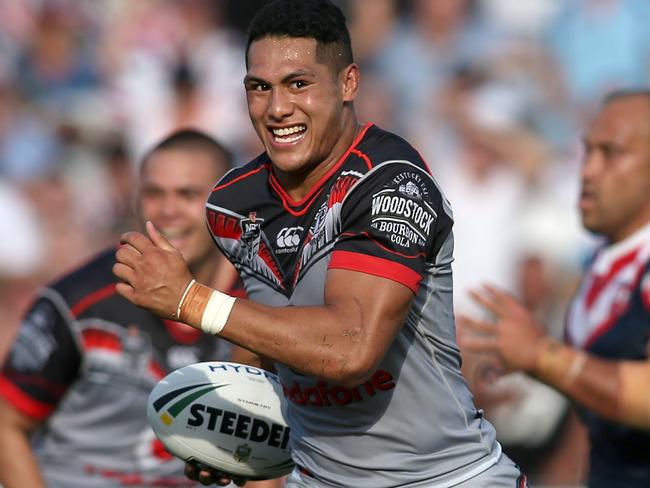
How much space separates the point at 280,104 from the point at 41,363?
1.93m

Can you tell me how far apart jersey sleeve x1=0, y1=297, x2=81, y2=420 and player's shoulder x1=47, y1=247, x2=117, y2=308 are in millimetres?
70

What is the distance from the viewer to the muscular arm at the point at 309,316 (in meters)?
3.16

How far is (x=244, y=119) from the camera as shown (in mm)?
9672

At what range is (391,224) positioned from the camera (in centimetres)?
329

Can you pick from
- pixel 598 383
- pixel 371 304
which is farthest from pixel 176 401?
pixel 598 383

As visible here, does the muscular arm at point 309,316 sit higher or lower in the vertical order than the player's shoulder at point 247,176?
lower

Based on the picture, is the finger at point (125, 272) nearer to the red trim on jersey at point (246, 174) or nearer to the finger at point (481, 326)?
the red trim on jersey at point (246, 174)

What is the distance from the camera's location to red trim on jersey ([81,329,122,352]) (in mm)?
4910

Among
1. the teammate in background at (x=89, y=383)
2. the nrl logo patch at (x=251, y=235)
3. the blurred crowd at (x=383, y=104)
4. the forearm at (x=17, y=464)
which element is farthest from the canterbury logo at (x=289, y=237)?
the blurred crowd at (x=383, y=104)

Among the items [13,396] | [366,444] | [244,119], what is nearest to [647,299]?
[366,444]

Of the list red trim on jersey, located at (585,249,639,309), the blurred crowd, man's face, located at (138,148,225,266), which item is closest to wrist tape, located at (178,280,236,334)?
man's face, located at (138,148,225,266)

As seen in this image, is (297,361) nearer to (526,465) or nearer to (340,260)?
(340,260)

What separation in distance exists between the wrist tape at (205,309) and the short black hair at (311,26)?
2.76 ft

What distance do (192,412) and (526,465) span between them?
12.6ft
